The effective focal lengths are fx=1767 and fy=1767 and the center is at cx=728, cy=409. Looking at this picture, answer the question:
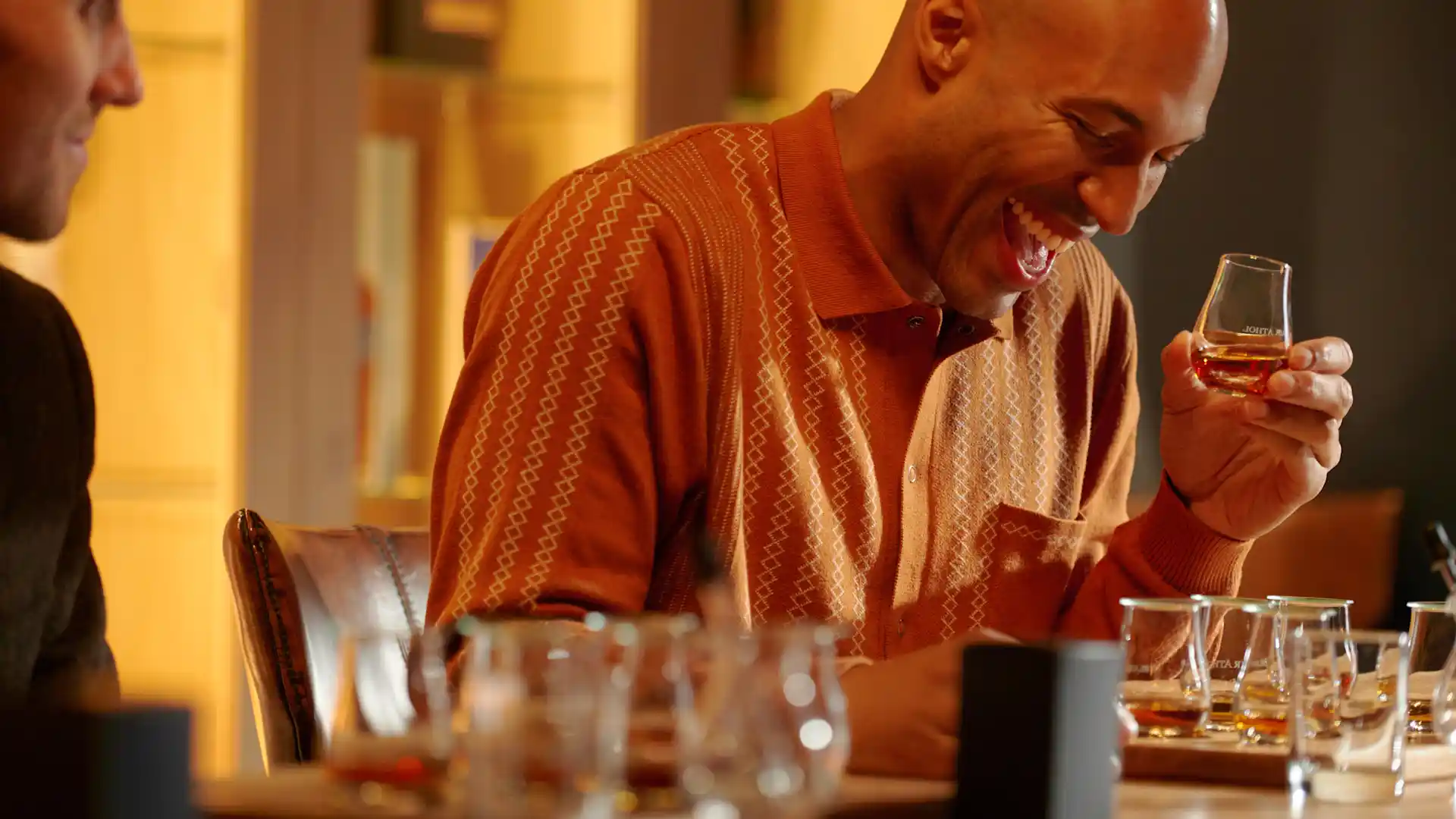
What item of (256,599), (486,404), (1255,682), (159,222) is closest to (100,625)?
(256,599)

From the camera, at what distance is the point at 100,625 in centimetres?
148

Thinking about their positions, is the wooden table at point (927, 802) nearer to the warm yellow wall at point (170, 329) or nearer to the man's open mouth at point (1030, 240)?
the man's open mouth at point (1030, 240)

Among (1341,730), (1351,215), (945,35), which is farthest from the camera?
(1351,215)

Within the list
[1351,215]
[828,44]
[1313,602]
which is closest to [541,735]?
[1313,602]

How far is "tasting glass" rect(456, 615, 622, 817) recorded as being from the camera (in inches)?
31.2

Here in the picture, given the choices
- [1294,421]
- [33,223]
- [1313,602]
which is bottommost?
[1313,602]

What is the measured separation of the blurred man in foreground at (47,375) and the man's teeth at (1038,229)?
839 millimetres

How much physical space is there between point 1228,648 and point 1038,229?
541 millimetres

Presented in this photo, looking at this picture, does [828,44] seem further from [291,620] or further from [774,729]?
[774,729]

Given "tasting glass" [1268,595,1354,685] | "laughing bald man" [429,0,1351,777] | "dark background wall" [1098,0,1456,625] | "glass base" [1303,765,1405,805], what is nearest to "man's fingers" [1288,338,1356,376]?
"laughing bald man" [429,0,1351,777]

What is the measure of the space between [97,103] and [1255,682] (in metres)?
0.97

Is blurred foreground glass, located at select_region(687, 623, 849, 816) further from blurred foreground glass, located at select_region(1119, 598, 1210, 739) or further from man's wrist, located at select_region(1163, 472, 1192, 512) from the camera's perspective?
man's wrist, located at select_region(1163, 472, 1192, 512)

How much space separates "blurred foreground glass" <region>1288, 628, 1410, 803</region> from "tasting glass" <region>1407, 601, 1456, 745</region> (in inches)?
9.3

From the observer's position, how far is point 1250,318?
1672 millimetres
